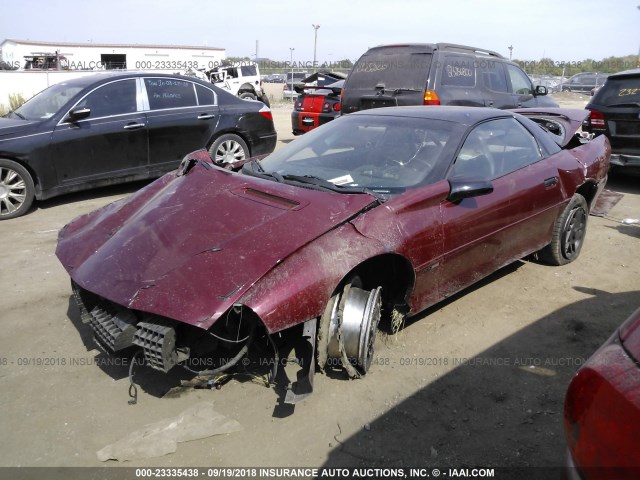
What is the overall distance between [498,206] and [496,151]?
0.55m

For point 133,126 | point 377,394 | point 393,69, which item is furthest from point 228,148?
point 377,394

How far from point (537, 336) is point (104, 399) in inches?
109

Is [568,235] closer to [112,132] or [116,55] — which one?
[112,132]

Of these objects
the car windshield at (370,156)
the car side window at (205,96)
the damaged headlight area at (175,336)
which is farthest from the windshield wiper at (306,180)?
the car side window at (205,96)

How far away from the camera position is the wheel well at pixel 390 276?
10.7 ft

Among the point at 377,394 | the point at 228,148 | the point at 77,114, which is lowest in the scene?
the point at 377,394

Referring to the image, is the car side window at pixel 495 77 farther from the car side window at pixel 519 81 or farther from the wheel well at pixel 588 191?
the wheel well at pixel 588 191

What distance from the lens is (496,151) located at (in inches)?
163

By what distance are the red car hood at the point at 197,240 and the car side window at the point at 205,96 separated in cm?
433

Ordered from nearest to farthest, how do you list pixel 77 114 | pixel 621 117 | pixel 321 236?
1. pixel 321 236
2. pixel 77 114
3. pixel 621 117

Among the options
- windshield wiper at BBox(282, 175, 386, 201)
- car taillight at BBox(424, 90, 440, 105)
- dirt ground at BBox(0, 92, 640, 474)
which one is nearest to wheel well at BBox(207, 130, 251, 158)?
car taillight at BBox(424, 90, 440, 105)

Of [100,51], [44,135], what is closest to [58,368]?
[44,135]

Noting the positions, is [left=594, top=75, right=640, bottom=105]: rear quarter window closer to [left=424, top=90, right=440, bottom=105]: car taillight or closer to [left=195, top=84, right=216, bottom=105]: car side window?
[left=424, top=90, right=440, bottom=105]: car taillight

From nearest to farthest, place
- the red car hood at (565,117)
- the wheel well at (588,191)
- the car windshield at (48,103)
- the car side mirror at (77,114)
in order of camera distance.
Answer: the wheel well at (588,191)
the red car hood at (565,117)
the car side mirror at (77,114)
the car windshield at (48,103)
